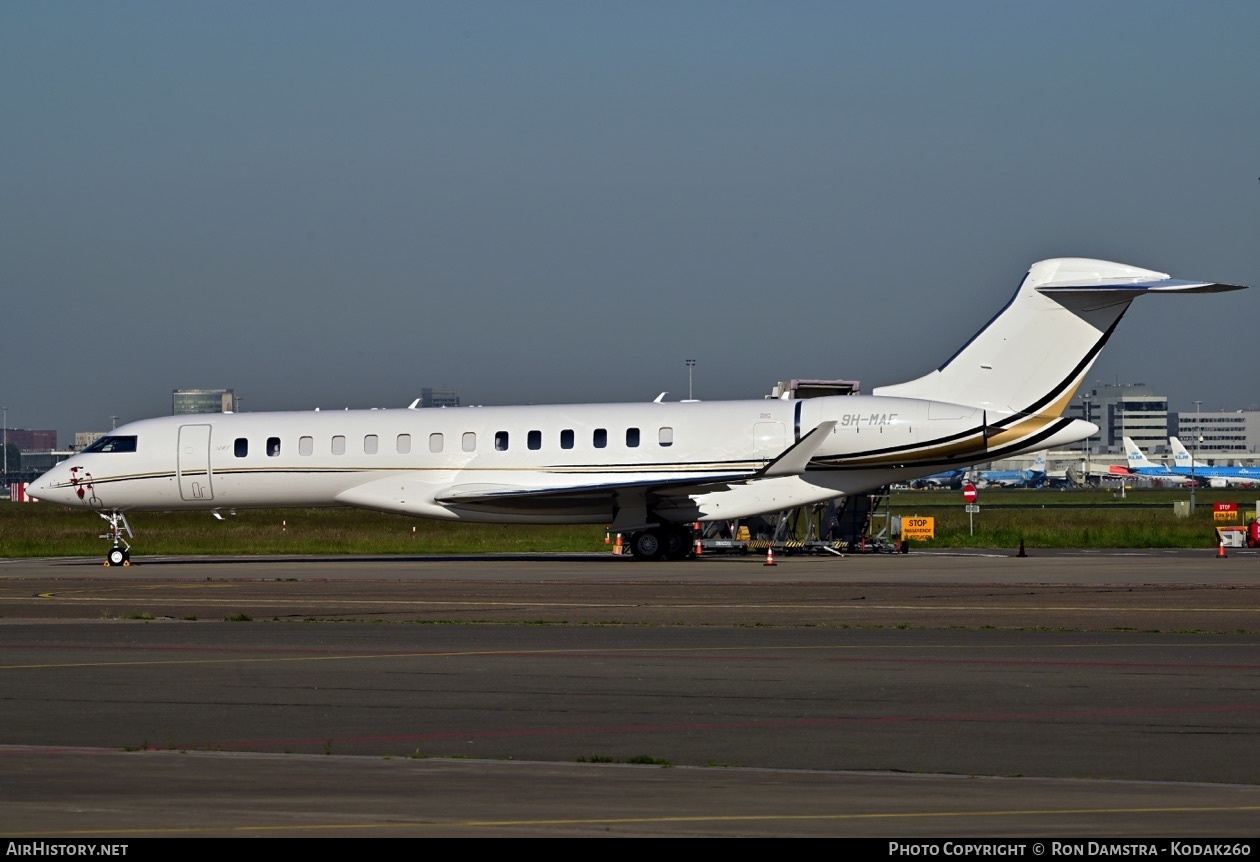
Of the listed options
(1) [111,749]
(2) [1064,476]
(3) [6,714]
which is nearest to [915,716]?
(1) [111,749]

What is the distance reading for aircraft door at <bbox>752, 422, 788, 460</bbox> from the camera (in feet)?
118

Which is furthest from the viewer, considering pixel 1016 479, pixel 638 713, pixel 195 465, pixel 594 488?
pixel 1016 479

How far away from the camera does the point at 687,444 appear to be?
36.1 meters

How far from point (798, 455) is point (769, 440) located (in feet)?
3.92

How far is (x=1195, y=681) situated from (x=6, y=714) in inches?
390

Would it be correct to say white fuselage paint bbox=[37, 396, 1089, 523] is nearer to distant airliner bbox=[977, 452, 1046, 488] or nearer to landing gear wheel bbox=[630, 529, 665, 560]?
landing gear wheel bbox=[630, 529, 665, 560]

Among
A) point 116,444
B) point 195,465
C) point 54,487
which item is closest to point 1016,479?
point 195,465

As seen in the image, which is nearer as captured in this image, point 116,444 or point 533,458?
point 533,458

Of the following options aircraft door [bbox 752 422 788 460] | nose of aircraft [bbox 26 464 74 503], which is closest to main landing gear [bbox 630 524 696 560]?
aircraft door [bbox 752 422 788 460]

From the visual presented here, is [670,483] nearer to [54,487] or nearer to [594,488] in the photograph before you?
[594,488]

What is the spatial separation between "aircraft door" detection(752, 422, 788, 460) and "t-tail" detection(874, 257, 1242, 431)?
461 cm

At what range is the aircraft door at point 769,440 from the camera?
1412 inches

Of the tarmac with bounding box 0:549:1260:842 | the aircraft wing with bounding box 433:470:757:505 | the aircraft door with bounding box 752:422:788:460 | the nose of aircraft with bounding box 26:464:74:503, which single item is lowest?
the tarmac with bounding box 0:549:1260:842

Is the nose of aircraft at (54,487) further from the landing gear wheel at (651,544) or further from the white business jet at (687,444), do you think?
the landing gear wheel at (651,544)
